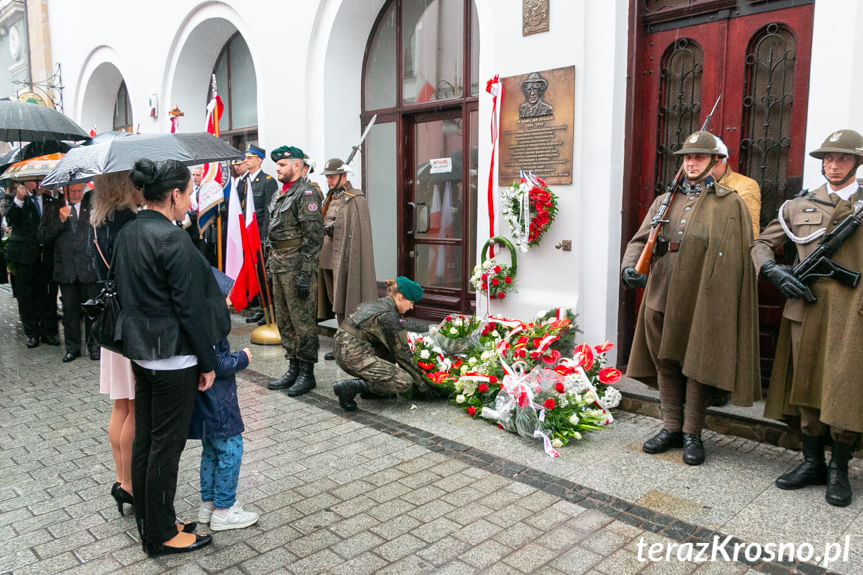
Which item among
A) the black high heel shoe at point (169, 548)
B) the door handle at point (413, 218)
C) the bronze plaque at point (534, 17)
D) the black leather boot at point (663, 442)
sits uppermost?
the bronze plaque at point (534, 17)

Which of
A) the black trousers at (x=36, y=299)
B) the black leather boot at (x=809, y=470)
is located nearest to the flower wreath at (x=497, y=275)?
the black leather boot at (x=809, y=470)

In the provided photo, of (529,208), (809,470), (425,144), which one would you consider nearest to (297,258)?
(529,208)

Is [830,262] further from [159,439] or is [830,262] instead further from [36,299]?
[36,299]

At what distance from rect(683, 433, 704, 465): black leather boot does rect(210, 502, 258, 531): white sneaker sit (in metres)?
2.60

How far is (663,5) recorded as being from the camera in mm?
5230

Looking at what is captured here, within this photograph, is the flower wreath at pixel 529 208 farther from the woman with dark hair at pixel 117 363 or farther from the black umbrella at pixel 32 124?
the black umbrella at pixel 32 124

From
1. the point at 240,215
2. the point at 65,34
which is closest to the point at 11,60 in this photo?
the point at 65,34

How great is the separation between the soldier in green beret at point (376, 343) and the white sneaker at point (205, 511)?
1.81m

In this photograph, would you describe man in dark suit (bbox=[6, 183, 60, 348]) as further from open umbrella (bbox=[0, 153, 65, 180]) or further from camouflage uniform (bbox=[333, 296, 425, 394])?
camouflage uniform (bbox=[333, 296, 425, 394])

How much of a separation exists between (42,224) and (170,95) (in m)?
4.86

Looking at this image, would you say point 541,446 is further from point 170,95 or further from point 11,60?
point 11,60

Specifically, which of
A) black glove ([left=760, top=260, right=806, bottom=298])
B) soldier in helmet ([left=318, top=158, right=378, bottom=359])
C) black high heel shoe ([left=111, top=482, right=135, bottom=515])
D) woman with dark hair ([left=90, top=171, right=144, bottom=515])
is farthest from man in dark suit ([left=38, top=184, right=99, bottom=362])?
black glove ([left=760, top=260, right=806, bottom=298])

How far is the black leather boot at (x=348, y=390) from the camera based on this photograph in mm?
5080

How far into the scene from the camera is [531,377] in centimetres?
472
